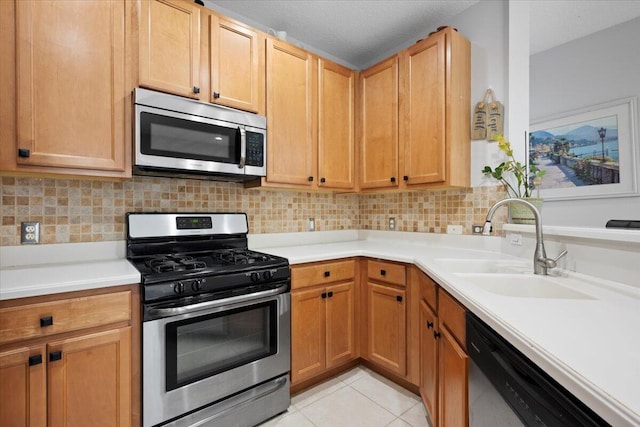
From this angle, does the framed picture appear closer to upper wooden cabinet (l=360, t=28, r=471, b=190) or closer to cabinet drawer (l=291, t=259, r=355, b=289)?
upper wooden cabinet (l=360, t=28, r=471, b=190)

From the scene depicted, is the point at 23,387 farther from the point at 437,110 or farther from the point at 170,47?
the point at 437,110

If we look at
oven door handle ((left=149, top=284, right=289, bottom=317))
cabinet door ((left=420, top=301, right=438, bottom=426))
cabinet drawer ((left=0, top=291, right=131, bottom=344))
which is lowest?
cabinet door ((left=420, top=301, right=438, bottom=426))

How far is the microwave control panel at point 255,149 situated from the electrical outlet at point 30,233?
1.16m

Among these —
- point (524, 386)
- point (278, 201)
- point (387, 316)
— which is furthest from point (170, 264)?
point (524, 386)

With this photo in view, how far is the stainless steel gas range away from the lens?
4.62 feet

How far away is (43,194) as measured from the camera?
5.37ft

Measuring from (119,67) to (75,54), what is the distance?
179 millimetres

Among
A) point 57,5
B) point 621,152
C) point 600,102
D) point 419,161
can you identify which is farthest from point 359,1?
point 621,152

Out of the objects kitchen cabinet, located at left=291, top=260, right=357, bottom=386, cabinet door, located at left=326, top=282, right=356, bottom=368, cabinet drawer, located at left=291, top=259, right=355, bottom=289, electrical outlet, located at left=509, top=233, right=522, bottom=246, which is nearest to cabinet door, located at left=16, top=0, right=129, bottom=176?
cabinet drawer, located at left=291, top=259, right=355, bottom=289

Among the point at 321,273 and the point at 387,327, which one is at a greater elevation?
the point at 321,273

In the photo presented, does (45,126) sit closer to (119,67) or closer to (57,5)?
(119,67)

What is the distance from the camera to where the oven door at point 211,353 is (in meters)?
1.40

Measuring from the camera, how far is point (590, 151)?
95.1 inches

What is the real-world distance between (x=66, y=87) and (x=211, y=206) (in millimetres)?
1018
